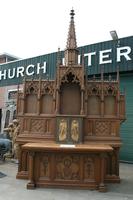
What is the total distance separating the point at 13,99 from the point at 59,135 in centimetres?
1462

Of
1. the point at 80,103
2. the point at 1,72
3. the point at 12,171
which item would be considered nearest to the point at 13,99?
the point at 1,72

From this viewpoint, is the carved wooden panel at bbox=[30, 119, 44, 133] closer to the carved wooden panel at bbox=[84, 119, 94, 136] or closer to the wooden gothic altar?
the wooden gothic altar

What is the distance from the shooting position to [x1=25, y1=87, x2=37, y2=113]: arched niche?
1109 centimetres

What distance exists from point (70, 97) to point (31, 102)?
1.52 meters

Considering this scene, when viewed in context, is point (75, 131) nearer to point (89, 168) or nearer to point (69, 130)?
point (69, 130)

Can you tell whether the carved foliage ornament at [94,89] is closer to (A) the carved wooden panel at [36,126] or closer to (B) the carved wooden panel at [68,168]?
(A) the carved wooden panel at [36,126]

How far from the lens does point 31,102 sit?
1113 centimetres

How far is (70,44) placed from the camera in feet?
37.3

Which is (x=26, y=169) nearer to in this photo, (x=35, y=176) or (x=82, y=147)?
(x=35, y=176)

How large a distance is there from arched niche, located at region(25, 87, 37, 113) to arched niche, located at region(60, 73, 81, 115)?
Answer: 1059 mm

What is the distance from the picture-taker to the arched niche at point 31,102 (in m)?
11.1

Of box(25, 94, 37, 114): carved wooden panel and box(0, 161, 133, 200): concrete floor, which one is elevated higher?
box(25, 94, 37, 114): carved wooden panel

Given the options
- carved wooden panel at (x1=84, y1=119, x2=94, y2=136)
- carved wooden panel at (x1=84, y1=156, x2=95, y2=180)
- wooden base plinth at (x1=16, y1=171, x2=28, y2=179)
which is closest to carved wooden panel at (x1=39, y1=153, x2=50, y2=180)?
carved wooden panel at (x1=84, y1=156, x2=95, y2=180)

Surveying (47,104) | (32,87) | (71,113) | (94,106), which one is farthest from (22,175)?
(94,106)
